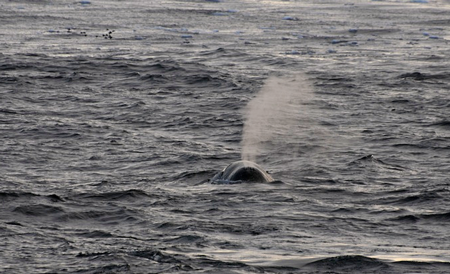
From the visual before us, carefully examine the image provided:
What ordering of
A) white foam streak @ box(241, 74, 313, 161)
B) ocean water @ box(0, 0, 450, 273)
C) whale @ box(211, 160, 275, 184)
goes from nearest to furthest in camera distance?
ocean water @ box(0, 0, 450, 273)
whale @ box(211, 160, 275, 184)
white foam streak @ box(241, 74, 313, 161)

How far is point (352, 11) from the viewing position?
63.8m

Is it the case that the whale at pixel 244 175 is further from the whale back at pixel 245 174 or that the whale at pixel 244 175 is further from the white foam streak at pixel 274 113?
the white foam streak at pixel 274 113

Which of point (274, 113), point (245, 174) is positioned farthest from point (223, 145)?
point (274, 113)

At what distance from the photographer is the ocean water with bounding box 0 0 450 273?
17.2 meters

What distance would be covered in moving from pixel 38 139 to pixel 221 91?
35.0 ft

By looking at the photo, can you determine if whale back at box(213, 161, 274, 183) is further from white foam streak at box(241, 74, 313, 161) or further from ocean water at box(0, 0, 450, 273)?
white foam streak at box(241, 74, 313, 161)

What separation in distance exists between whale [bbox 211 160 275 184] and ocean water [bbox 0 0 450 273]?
15.6 inches

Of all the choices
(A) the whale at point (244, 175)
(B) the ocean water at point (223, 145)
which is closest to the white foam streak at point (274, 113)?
(B) the ocean water at point (223, 145)

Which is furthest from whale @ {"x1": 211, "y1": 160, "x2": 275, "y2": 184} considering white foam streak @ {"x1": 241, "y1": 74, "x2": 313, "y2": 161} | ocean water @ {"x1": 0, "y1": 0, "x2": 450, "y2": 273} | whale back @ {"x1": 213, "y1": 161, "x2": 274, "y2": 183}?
white foam streak @ {"x1": 241, "y1": 74, "x2": 313, "y2": 161}

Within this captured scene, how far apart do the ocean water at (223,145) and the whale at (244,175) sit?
0.40 m

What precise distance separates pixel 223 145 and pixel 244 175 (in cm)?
546

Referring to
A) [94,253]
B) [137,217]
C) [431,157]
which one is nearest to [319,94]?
[431,157]

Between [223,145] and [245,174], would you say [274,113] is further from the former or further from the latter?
[245,174]

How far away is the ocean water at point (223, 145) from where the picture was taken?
17.2 m
